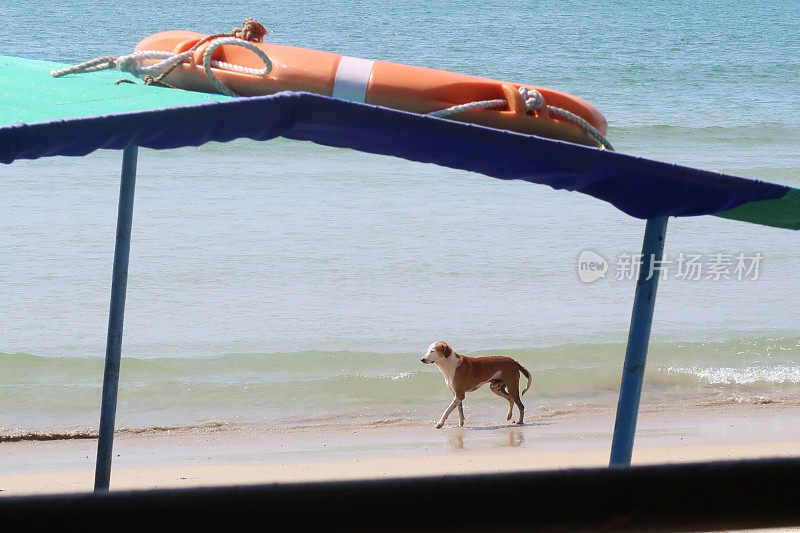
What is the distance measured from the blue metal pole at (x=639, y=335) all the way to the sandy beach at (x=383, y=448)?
2.08 meters

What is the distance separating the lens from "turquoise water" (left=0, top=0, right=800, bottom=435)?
7793mm

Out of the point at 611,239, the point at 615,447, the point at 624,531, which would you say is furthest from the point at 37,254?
the point at 624,531

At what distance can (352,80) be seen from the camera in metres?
2.98

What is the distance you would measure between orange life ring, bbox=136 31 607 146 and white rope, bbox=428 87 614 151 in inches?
0.6

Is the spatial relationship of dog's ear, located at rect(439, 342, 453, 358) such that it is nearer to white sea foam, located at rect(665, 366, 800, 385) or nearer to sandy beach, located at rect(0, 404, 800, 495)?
sandy beach, located at rect(0, 404, 800, 495)

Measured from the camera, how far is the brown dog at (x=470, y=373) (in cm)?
625

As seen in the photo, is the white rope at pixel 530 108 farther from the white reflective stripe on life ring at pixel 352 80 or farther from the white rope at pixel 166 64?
the white rope at pixel 166 64

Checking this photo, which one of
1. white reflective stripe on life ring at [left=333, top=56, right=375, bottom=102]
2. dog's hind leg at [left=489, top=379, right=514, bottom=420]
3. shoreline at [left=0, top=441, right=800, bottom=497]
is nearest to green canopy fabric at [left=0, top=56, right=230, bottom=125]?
white reflective stripe on life ring at [left=333, top=56, right=375, bottom=102]

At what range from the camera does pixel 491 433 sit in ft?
21.4

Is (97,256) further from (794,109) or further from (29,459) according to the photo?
(794,109)

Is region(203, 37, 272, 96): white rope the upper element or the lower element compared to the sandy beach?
upper

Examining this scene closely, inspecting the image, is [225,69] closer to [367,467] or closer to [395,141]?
[395,141]

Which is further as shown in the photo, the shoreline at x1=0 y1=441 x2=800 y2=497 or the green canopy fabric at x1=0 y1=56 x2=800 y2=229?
the shoreline at x1=0 y1=441 x2=800 y2=497

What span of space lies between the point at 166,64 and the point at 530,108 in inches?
46.5
